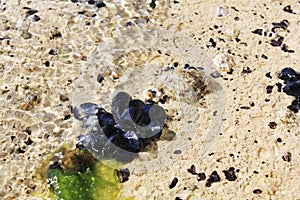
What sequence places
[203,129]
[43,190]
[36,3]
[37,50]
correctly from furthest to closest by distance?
[36,3] < [37,50] < [203,129] < [43,190]

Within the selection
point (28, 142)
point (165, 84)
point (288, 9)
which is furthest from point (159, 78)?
point (288, 9)

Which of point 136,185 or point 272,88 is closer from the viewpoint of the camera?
point 136,185

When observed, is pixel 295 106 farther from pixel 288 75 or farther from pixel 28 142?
pixel 28 142

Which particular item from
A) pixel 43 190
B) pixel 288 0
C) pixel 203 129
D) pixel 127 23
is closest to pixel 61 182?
pixel 43 190

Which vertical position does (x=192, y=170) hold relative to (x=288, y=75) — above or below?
below

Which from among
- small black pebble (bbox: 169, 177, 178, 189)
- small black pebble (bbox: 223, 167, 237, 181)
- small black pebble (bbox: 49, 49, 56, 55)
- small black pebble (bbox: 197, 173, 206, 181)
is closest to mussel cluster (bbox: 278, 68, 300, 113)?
small black pebble (bbox: 223, 167, 237, 181)

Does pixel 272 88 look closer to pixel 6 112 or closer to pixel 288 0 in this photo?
pixel 288 0
